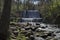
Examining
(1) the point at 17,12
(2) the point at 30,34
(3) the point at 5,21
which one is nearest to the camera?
(3) the point at 5,21

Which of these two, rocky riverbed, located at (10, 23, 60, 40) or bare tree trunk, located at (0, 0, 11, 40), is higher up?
bare tree trunk, located at (0, 0, 11, 40)

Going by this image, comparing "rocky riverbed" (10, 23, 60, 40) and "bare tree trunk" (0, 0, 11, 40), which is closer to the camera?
"bare tree trunk" (0, 0, 11, 40)

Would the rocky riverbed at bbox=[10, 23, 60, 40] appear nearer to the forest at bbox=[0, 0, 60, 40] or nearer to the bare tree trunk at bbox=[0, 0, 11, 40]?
the forest at bbox=[0, 0, 60, 40]

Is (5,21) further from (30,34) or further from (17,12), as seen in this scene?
(17,12)

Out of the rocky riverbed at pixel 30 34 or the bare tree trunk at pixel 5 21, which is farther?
the rocky riverbed at pixel 30 34

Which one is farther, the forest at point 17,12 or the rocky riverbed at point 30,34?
the rocky riverbed at point 30,34

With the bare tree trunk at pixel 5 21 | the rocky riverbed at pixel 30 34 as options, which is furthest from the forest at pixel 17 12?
the rocky riverbed at pixel 30 34

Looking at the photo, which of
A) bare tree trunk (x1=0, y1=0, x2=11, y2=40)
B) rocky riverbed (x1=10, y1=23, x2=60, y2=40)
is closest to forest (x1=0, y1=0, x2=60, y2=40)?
bare tree trunk (x1=0, y1=0, x2=11, y2=40)

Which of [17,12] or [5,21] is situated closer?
[5,21]

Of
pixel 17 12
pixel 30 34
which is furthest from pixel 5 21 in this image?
pixel 17 12

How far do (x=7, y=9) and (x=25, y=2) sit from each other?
115 feet

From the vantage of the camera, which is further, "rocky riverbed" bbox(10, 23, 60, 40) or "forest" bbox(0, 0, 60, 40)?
"rocky riverbed" bbox(10, 23, 60, 40)

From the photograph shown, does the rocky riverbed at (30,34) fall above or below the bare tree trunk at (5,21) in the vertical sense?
below

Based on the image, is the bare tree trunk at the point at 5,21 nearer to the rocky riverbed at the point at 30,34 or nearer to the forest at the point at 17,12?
the forest at the point at 17,12
